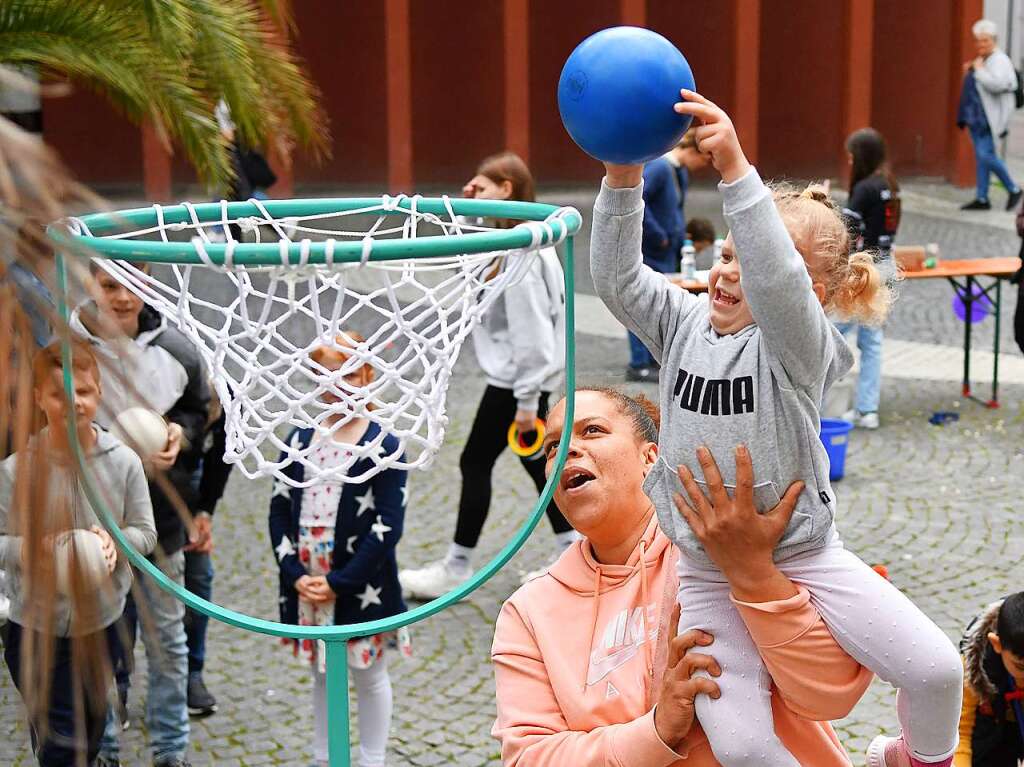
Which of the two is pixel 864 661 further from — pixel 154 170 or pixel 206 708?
pixel 154 170

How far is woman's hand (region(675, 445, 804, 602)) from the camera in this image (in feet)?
7.75

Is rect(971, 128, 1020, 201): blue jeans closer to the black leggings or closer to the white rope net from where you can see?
the black leggings

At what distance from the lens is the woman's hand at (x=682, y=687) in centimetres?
246

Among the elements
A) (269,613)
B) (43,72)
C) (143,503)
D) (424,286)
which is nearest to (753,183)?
(424,286)

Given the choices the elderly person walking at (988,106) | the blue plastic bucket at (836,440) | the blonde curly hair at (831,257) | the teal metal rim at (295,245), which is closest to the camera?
the teal metal rim at (295,245)

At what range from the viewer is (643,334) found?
8.64 feet

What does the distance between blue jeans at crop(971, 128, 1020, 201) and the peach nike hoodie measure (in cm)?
1494

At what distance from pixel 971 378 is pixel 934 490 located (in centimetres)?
246

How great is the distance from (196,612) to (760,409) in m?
3.27

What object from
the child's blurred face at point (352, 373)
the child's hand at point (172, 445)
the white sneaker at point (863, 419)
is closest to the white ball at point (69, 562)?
the child's blurred face at point (352, 373)

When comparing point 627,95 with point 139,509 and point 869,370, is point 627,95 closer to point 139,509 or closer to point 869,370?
point 139,509

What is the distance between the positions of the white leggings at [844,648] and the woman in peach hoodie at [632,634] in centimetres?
3

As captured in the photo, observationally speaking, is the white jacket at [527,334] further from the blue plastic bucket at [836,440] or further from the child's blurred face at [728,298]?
the child's blurred face at [728,298]

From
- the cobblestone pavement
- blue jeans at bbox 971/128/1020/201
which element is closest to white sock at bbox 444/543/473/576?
the cobblestone pavement
